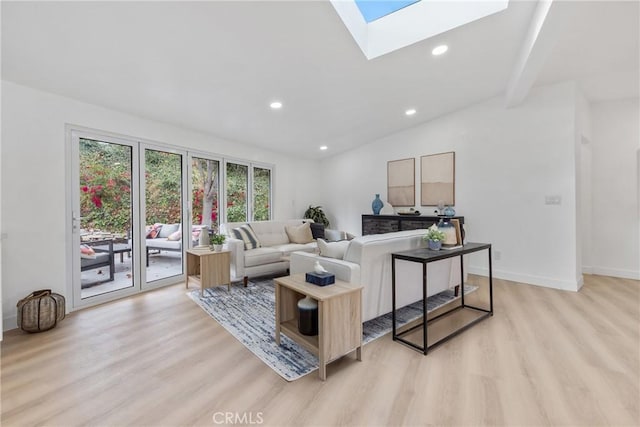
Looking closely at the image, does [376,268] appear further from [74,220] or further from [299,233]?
[74,220]

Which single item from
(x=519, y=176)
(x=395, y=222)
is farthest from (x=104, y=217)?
(x=519, y=176)

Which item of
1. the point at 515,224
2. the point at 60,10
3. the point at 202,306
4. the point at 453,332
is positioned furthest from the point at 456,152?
the point at 60,10

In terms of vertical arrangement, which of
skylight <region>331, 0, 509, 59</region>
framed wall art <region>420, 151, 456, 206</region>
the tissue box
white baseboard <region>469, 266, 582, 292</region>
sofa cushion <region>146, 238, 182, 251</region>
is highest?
skylight <region>331, 0, 509, 59</region>

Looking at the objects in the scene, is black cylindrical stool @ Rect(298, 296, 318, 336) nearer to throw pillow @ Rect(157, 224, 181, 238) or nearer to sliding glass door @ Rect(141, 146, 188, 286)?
sliding glass door @ Rect(141, 146, 188, 286)

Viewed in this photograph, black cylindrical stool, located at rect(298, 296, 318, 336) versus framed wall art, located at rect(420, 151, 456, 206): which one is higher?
framed wall art, located at rect(420, 151, 456, 206)

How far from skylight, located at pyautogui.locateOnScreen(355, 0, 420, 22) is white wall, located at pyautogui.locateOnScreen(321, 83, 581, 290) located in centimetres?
242

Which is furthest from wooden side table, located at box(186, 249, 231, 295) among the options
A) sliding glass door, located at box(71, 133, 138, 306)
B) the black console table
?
the black console table

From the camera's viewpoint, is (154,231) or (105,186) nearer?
(105,186)

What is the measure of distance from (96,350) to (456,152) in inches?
203

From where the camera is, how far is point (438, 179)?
4.90 meters

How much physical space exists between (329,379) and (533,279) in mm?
3690

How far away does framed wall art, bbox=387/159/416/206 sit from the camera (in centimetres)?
523

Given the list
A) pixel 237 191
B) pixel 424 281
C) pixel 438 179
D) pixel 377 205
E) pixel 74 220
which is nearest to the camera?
pixel 424 281

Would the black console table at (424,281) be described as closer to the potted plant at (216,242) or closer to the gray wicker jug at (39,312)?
the potted plant at (216,242)
